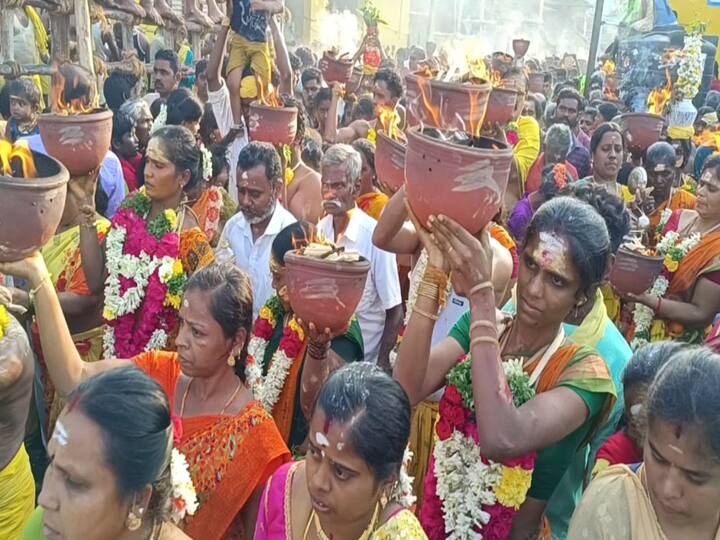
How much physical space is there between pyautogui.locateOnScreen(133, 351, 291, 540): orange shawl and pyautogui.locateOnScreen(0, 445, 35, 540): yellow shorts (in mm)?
607

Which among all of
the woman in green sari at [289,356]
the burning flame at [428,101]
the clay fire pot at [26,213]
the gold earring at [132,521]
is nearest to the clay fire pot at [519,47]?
the woman in green sari at [289,356]

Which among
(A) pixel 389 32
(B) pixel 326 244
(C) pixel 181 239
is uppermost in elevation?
(B) pixel 326 244

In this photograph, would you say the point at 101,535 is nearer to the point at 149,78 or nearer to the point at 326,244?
the point at 326,244

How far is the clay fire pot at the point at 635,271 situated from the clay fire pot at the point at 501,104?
96 centimetres

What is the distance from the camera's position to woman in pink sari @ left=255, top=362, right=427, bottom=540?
2039mm

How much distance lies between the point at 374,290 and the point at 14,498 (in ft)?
6.75

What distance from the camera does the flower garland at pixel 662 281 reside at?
4.58 metres

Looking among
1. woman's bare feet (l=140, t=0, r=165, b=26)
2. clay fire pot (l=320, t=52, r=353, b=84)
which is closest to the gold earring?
clay fire pot (l=320, t=52, r=353, b=84)

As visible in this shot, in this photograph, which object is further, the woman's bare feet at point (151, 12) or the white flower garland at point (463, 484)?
the woman's bare feet at point (151, 12)

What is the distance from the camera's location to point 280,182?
183 inches

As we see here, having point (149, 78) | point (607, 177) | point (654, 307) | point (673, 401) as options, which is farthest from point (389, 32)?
point (673, 401)

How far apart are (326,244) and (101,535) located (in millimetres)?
1376

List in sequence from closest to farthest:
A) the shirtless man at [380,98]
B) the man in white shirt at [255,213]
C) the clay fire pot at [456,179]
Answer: the clay fire pot at [456,179] < the man in white shirt at [255,213] < the shirtless man at [380,98]

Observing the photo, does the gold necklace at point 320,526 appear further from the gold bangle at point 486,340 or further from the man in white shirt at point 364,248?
the man in white shirt at point 364,248
